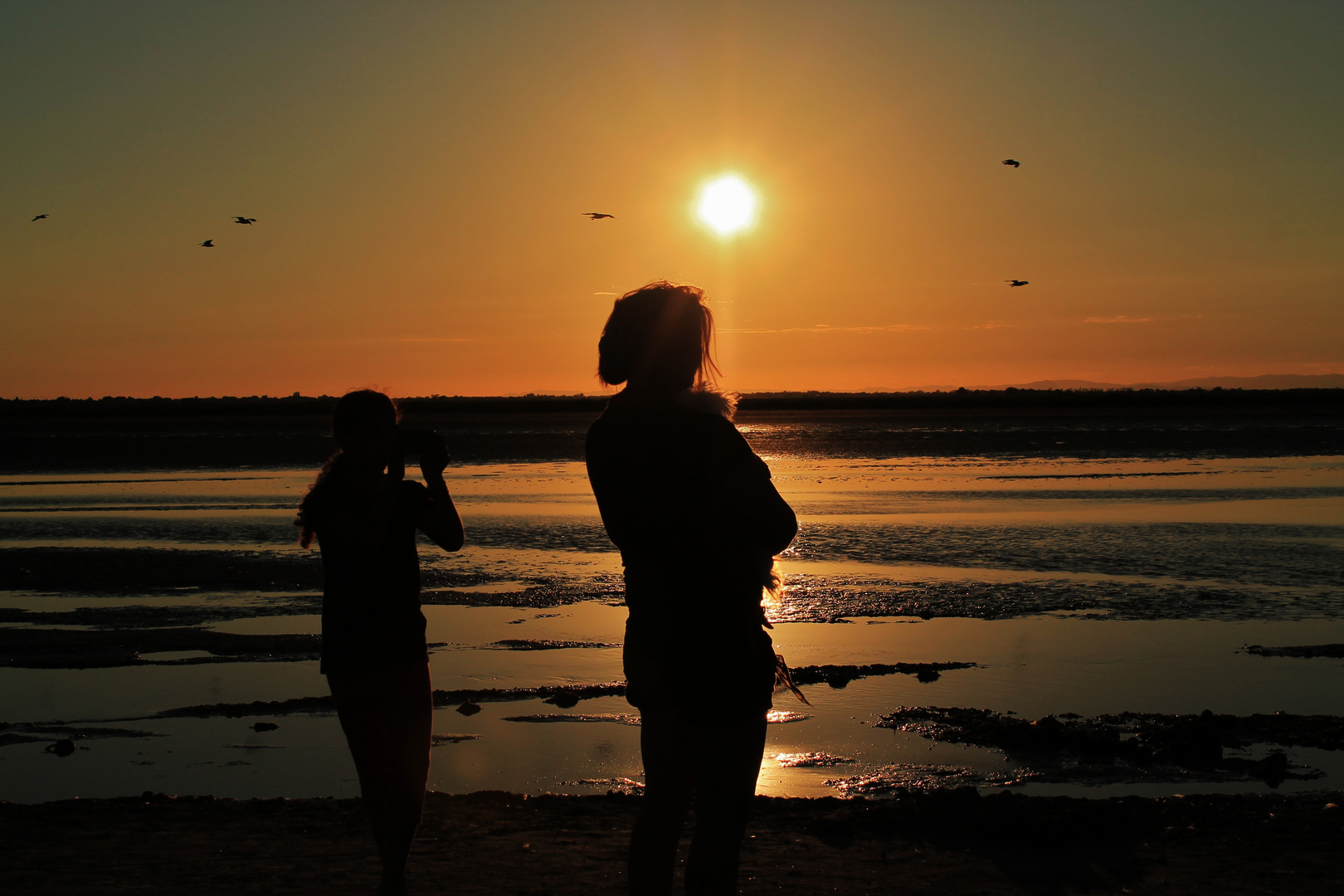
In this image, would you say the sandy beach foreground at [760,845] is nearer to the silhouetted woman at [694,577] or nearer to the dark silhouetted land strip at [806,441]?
the silhouetted woman at [694,577]

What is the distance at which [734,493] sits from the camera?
8.64ft

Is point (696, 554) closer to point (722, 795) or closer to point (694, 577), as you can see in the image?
point (694, 577)

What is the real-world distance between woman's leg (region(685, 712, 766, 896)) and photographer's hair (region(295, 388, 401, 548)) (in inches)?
65.9

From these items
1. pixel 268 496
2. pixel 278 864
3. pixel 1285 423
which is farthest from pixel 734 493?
pixel 1285 423

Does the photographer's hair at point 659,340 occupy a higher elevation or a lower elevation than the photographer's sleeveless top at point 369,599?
higher

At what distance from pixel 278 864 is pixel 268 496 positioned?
20.8 m

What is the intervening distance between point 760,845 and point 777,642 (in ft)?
15.2

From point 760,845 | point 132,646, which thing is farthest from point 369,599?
point 132,646

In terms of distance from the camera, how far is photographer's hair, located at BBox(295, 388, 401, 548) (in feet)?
12.1

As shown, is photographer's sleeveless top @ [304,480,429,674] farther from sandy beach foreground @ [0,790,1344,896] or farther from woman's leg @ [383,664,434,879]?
sandy beach foreground @ [0,790,1344,896]

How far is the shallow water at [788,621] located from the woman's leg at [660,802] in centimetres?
20

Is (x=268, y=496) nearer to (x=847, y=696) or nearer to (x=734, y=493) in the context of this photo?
(x=847, y=696)

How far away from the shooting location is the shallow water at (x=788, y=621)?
6207 millimetres

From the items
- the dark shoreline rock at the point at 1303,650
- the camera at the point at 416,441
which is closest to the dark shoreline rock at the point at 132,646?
the camera at the point at 416,441
